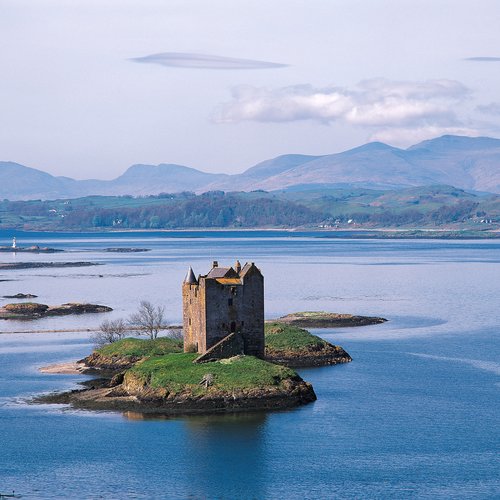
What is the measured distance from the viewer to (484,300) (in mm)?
160875

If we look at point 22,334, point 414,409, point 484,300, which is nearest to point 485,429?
point 414,409

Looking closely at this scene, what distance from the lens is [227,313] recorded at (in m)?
85.9

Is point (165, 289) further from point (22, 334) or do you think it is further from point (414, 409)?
point (414, 409)

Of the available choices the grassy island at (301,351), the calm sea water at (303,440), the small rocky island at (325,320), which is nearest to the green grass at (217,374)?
the calm sea water at (303,440)

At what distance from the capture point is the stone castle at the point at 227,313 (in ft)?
279

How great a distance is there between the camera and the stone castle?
8506 cm

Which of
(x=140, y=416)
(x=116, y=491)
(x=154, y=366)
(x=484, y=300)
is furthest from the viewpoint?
(x=484, y=300)

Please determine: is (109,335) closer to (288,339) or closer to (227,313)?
(288,339)

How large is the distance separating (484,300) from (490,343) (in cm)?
4923

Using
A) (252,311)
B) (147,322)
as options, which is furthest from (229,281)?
(147,322)

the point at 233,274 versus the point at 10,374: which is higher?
the point at 233,274

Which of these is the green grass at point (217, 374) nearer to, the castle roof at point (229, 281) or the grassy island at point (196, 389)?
the grassy island at point (196, 389)

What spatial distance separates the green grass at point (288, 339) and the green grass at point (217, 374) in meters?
18.5

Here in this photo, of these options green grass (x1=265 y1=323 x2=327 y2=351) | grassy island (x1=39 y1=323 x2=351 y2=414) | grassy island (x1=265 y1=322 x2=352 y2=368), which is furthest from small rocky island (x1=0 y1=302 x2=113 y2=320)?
grassy island (x1=39 y1=323 x2=351 y2=414)
